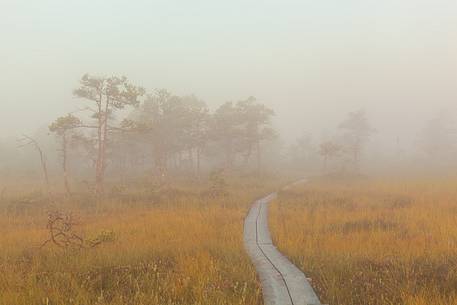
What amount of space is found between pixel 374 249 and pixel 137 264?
6121mm

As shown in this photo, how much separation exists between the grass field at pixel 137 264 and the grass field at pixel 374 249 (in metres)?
1.50

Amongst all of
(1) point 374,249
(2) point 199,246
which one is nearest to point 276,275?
(2) point 199,246

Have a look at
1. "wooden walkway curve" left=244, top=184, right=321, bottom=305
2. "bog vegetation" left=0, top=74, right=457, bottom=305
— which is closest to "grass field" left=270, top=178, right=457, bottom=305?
"bog vegetation" left=0, top=74, right=457, bottom=305

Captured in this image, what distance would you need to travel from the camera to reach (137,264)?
8.61m

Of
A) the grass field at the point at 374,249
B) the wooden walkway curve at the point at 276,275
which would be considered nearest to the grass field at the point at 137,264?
the wooden walkway curve at the point at 276,275

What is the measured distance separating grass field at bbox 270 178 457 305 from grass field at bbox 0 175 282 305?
1.50 m

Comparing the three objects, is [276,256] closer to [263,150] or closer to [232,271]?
[232,271]

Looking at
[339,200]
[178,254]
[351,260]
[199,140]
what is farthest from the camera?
[199,140]

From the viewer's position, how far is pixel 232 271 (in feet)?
26.0

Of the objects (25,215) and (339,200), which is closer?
(25,215)

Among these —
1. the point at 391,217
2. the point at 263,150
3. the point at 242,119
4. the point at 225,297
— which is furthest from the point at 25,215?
the point at 263,150

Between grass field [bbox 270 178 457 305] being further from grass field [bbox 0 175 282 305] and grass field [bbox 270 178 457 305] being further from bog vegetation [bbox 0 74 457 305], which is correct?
grass field [bbox 0 175 282 305]

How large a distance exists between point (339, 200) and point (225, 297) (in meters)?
16.7

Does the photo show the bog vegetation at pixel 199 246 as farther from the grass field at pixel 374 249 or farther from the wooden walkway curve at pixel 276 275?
the wooden walkway curve at pixel 276 275
